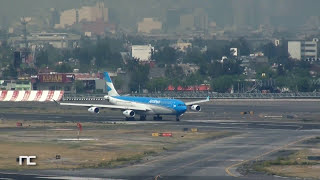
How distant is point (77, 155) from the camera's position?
254 feet

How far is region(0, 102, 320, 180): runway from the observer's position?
66.0 meters

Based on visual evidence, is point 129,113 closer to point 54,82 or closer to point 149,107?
point 149,107

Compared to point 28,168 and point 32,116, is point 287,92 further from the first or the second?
point 28,168

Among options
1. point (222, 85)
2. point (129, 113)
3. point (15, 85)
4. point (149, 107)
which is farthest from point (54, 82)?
point (149, 107)

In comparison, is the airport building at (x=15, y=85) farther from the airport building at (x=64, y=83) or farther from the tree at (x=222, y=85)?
the tree at (x=222, y=85)

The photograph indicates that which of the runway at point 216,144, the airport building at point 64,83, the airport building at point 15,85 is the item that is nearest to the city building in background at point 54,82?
the airport building at point 64,83

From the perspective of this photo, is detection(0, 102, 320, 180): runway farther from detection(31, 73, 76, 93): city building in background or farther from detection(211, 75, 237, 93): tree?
detection(31, 73, 76, 93): city building in background

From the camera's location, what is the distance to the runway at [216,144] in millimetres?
66000

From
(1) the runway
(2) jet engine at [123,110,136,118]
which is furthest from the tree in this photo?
(2) jet engine at [123,110,136,118]

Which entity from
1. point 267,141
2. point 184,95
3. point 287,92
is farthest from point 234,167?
point 287,92

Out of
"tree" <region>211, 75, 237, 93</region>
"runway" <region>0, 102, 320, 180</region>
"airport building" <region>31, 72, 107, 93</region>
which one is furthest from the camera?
"tree" <region>211, 75, 237, 93</region>

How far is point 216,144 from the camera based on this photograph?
87.1m

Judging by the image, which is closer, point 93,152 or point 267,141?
point 93,152

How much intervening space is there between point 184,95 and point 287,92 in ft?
77.3
